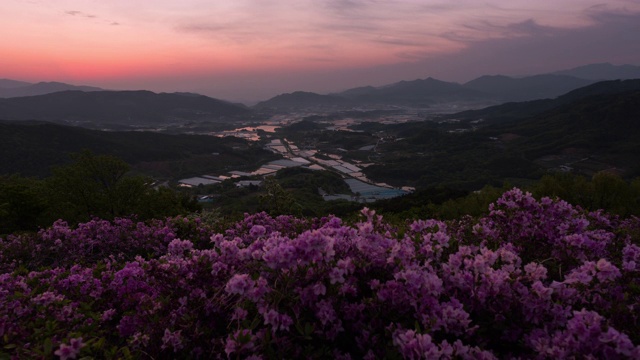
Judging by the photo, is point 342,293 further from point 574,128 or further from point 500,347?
point 574,128

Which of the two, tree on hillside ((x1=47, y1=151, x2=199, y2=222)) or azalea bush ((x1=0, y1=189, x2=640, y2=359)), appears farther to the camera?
tree on hillside ((x1=47, y1=151, x2=199, y2=222))

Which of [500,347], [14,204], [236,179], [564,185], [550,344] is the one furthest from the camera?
[236,179]

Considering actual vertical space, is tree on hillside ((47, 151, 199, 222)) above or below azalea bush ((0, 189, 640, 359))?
below

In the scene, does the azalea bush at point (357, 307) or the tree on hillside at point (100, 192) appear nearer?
the azalea bush at point (357, 307)

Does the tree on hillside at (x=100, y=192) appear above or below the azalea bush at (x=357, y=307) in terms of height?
below

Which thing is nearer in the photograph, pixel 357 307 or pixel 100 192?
pixel 357 307

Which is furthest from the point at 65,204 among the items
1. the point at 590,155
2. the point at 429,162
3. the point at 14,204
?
the point at 590,155

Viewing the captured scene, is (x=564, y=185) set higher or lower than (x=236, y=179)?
higher

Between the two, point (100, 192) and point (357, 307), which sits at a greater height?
point (357, 307)
